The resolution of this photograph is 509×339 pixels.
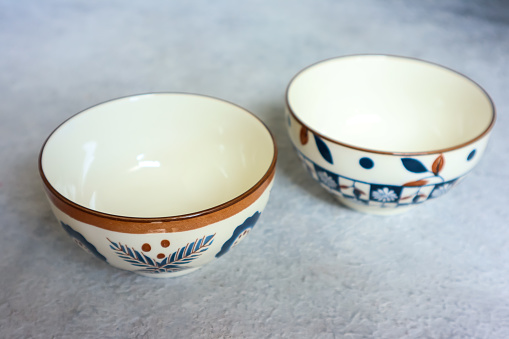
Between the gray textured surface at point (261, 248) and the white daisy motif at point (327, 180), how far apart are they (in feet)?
0.21

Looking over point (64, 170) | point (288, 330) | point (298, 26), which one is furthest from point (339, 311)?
point (298, 26)

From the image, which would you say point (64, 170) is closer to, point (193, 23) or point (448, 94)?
point (448, 94)

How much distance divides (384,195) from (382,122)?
269 mm

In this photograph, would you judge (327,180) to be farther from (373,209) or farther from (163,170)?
(163,170)

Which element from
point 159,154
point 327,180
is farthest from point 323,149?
point 159,154

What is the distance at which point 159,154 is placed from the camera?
2.52 feet

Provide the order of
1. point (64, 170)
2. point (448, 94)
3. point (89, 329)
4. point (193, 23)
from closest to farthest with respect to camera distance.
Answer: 1. point (89, 329)
2. point (64, 170)
3. point (448, 94)
4. point (193, 23)

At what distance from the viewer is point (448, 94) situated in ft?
2.78

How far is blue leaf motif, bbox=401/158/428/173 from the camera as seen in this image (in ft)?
2.02

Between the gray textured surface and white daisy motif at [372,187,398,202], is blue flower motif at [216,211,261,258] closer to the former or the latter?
the gray textured surface

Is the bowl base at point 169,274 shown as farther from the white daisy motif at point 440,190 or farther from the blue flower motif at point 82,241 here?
the white daisy motif at point 440,190

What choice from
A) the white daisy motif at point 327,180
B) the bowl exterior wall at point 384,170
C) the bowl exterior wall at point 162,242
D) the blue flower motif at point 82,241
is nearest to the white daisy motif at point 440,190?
the bowl exterior wall at point 384,170

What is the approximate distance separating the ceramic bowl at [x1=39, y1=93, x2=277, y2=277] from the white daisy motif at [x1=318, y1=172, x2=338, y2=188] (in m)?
0.08

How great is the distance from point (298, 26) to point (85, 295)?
1030mm
